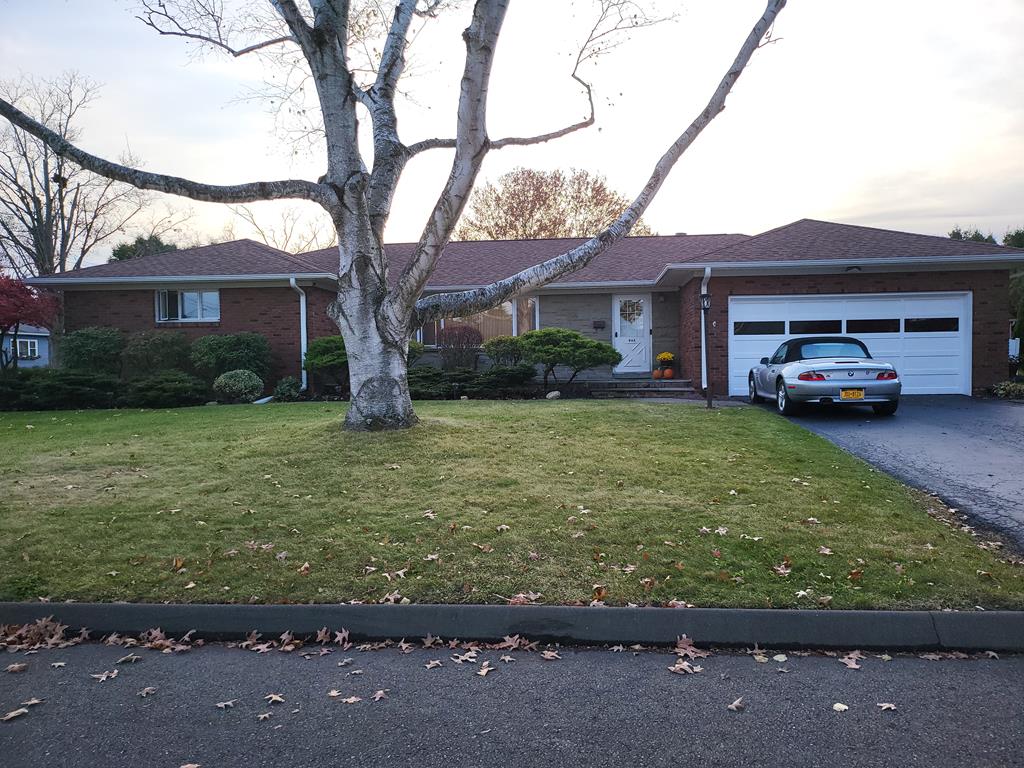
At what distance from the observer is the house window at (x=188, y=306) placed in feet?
63.1

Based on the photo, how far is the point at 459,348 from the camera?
19.3m

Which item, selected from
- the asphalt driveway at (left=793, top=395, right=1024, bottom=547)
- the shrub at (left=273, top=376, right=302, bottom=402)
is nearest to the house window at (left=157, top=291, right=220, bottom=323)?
the shrub at (left=273, top=376, right=302, bottom=402)

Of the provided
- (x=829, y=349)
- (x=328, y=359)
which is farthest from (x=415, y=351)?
(x=829, y=349)

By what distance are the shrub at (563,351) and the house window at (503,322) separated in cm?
377

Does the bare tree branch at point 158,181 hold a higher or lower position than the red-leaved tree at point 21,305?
higher

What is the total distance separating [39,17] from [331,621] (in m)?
9.99

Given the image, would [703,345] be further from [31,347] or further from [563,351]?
[31,347]


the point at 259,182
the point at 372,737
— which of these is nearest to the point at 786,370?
the point at 259,182

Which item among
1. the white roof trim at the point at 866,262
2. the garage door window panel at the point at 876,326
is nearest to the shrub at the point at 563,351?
the white roof trim at the point at 866,262

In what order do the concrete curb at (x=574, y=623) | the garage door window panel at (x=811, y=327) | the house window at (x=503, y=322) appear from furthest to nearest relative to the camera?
the house window at (x=503, y=322)
the garage door window panel at (x=811, y=327)
the concrete curb at (x=574, y=623)

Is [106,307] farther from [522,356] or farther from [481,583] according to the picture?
[481,583]

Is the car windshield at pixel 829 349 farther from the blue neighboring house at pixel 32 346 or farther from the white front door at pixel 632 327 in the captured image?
the blue neighboring house at pixel 32 346

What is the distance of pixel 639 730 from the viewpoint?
3.09 m

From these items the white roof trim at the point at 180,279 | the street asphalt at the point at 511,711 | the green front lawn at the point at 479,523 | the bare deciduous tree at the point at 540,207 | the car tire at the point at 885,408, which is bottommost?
the street asphalt at the point at 511,711
